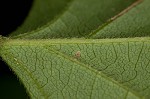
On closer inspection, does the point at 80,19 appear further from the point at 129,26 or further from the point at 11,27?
the point at 11,27


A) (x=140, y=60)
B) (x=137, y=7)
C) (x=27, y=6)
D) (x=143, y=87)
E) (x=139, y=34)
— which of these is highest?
(x=27, y=6)

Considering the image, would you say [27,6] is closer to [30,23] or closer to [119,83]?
[30,23]

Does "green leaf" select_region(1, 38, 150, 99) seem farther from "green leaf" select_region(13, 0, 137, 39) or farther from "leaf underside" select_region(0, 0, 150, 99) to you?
"green leaf" select_region(13, 0, 137, 39)

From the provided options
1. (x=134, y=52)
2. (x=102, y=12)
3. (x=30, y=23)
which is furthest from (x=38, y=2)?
(x=134, y=52)

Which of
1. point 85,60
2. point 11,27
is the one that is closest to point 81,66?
point 85,60

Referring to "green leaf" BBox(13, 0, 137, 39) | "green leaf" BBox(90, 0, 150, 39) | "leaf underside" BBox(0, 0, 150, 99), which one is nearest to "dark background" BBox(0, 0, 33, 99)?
"green leaf" BBox(13, 0, 137, 39)

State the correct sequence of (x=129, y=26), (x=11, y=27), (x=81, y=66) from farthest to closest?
(x=11, y=27) < (x=129, y=26) < (x=81, y=66)

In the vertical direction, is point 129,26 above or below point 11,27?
below
